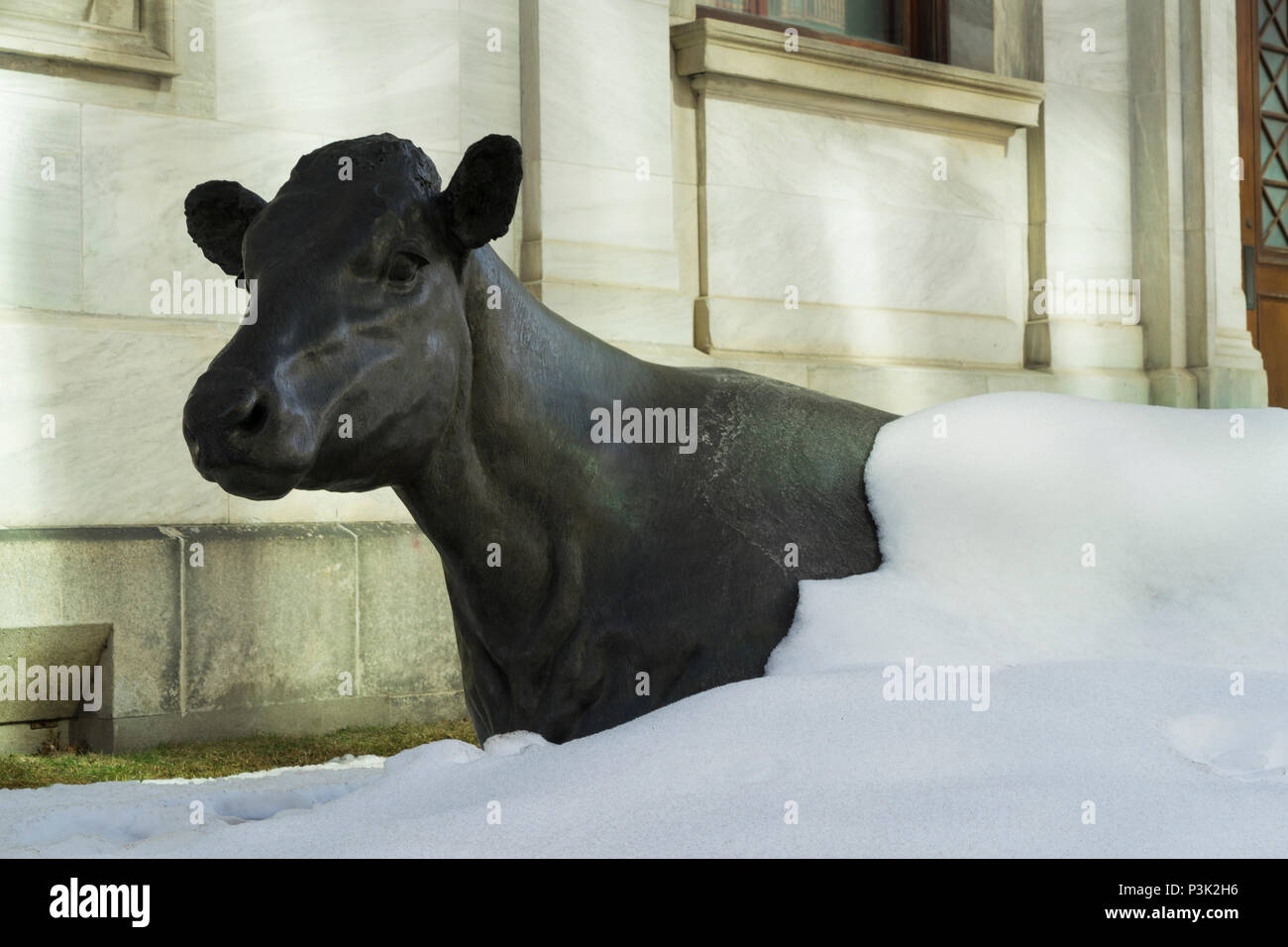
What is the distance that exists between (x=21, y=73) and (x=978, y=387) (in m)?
5.30

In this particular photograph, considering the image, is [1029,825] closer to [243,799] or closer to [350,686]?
[243,799]

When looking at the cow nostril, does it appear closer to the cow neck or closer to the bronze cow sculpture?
the bronze cow sculpture

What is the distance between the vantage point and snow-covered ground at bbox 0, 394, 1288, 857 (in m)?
2.24

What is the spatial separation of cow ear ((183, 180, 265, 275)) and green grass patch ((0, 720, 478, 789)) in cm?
213

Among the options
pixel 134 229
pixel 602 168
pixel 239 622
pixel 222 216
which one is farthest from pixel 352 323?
pixel 602 168

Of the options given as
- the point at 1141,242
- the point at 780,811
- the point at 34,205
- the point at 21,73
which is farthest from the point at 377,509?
the point at 1141,242

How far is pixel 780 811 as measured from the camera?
7.54ft

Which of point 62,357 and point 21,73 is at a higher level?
point 21,73

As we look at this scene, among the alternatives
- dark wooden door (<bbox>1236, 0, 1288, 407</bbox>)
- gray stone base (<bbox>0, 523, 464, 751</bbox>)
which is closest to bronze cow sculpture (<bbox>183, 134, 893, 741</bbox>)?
gray stone base (<bbox>0, 523, 464, 751</bbox>)

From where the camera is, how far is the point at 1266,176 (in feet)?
35.0

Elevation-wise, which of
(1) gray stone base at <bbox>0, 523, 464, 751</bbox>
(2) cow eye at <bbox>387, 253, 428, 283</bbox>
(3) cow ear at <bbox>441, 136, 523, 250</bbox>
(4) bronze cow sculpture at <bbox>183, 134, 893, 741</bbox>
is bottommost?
(1) gray stone base at <bbox>0, 523, 464, 751</bbox>

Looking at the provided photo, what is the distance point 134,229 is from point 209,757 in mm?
2226

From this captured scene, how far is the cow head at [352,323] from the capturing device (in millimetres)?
2607

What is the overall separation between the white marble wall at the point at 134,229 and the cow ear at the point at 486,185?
339 centimetres
